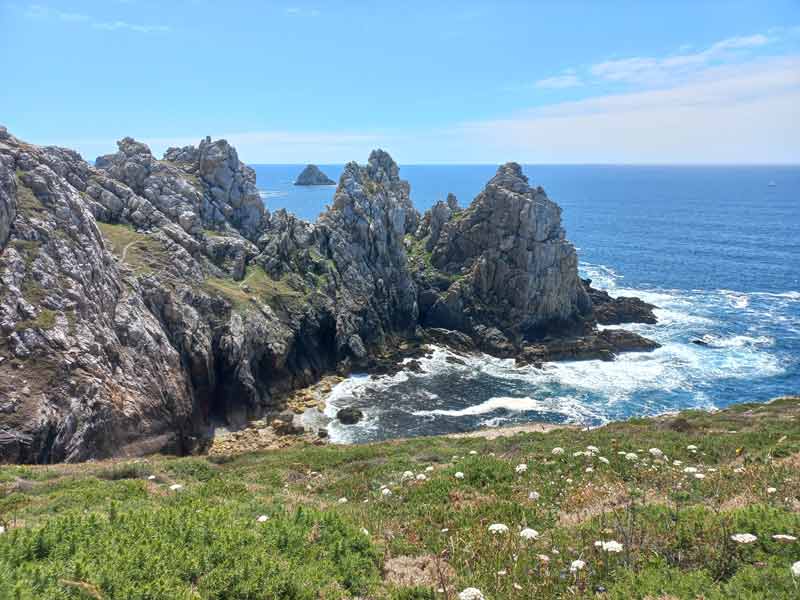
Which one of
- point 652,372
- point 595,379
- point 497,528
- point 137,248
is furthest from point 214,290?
point 652,372

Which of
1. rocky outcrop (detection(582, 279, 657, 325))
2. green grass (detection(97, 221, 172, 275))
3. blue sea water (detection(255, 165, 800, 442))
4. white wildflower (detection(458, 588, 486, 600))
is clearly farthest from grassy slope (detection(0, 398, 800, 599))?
rocky outcrop (detection(582, 279, 657, 325))

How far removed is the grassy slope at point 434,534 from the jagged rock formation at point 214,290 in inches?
705

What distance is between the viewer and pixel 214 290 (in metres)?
55.5

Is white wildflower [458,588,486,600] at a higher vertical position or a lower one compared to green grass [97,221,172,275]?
lower

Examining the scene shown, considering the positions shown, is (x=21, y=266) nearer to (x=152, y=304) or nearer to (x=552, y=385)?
(x=152, y=304)

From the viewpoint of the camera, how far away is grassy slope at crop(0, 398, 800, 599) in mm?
8547

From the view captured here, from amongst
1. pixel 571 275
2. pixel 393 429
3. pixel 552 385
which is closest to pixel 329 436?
pixel 393 429

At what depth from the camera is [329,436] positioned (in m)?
46.6

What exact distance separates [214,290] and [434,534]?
161ft

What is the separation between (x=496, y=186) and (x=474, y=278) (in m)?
17.7

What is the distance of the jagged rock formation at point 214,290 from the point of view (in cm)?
3578

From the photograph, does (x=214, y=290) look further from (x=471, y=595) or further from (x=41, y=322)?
(x=471, y=595)

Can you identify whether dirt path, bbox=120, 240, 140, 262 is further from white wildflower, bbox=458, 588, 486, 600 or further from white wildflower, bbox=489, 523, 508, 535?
white wildflower, bbox=458, 588, 486, 600

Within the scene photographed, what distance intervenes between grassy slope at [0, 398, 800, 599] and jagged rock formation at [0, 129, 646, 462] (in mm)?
17904
